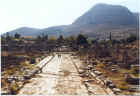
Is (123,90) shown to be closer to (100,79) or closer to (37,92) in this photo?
(100,79)

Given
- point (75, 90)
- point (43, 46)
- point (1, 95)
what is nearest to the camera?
point (1, 95)

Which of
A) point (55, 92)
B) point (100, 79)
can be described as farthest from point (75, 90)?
point (100, 79)

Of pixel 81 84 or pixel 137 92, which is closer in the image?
pixel 137 92

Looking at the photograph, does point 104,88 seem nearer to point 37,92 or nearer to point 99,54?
point 37,92

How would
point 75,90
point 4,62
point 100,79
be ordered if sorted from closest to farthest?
1. point 75,90
2. point 100,79
3. point 4,62

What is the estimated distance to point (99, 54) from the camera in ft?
77.3

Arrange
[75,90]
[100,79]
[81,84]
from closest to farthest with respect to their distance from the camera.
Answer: [75,90], [81,84], [100,79]

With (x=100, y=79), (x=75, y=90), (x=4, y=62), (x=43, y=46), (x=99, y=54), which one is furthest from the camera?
(x=43, y=46)

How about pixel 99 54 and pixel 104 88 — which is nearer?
pixel 104 88

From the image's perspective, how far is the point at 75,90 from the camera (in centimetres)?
746

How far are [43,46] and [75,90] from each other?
38008 mm

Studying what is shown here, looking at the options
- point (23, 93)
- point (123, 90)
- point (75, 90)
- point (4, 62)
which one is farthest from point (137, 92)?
point (4, 62)

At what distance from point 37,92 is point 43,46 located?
3797 cm

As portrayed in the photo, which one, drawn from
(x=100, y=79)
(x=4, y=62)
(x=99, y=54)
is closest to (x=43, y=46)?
(x=99, y=54)
